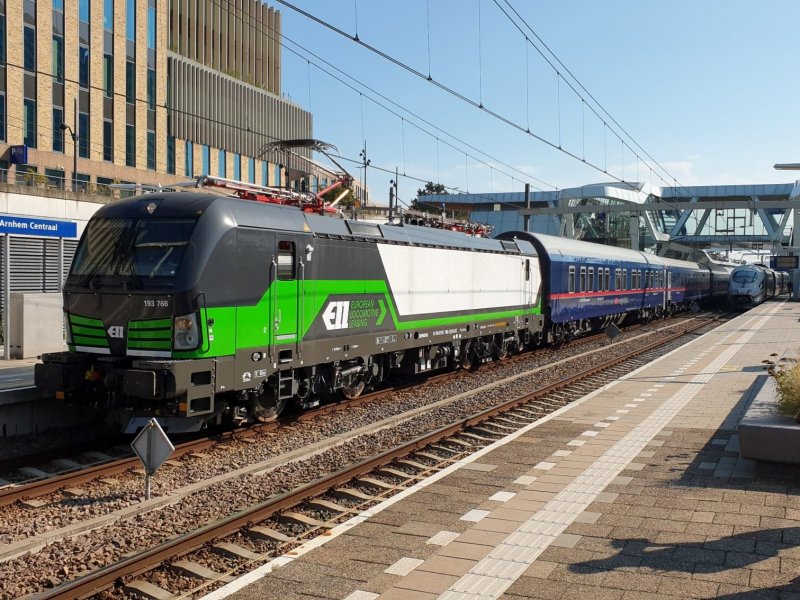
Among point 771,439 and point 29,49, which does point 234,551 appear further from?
Result: point 29,49

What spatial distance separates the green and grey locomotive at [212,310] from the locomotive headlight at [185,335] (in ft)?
0.04

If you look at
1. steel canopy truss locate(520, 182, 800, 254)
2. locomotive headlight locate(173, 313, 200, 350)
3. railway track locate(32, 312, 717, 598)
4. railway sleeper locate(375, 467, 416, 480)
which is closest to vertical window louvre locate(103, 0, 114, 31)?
railway track locate(32, 312, 717, 598)

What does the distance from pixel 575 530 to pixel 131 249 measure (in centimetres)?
704

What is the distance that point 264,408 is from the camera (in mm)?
12242

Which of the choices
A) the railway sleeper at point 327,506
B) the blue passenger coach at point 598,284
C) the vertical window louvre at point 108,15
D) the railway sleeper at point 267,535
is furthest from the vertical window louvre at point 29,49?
the railway sleeper at point 267,535

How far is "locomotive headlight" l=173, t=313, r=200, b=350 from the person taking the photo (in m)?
10.2

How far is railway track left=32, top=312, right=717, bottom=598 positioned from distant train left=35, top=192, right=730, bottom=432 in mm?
2384

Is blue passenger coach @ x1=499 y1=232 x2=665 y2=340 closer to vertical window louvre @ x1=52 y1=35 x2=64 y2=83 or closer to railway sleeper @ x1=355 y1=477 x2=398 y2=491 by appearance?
railway sleeper @ x1=355 y1=477 x2=398 y2=491

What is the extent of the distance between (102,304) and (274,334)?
2.38 meters

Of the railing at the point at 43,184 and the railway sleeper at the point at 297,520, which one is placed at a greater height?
the railing at the point at 43,184

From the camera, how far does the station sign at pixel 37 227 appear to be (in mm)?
18031

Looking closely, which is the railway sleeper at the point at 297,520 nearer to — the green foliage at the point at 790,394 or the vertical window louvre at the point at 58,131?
the green foliage at the point at 790,394

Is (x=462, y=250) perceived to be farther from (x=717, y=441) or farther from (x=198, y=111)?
(x=198, y=111)

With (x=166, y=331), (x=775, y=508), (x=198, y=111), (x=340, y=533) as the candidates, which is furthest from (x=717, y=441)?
(x=198, y=111)
